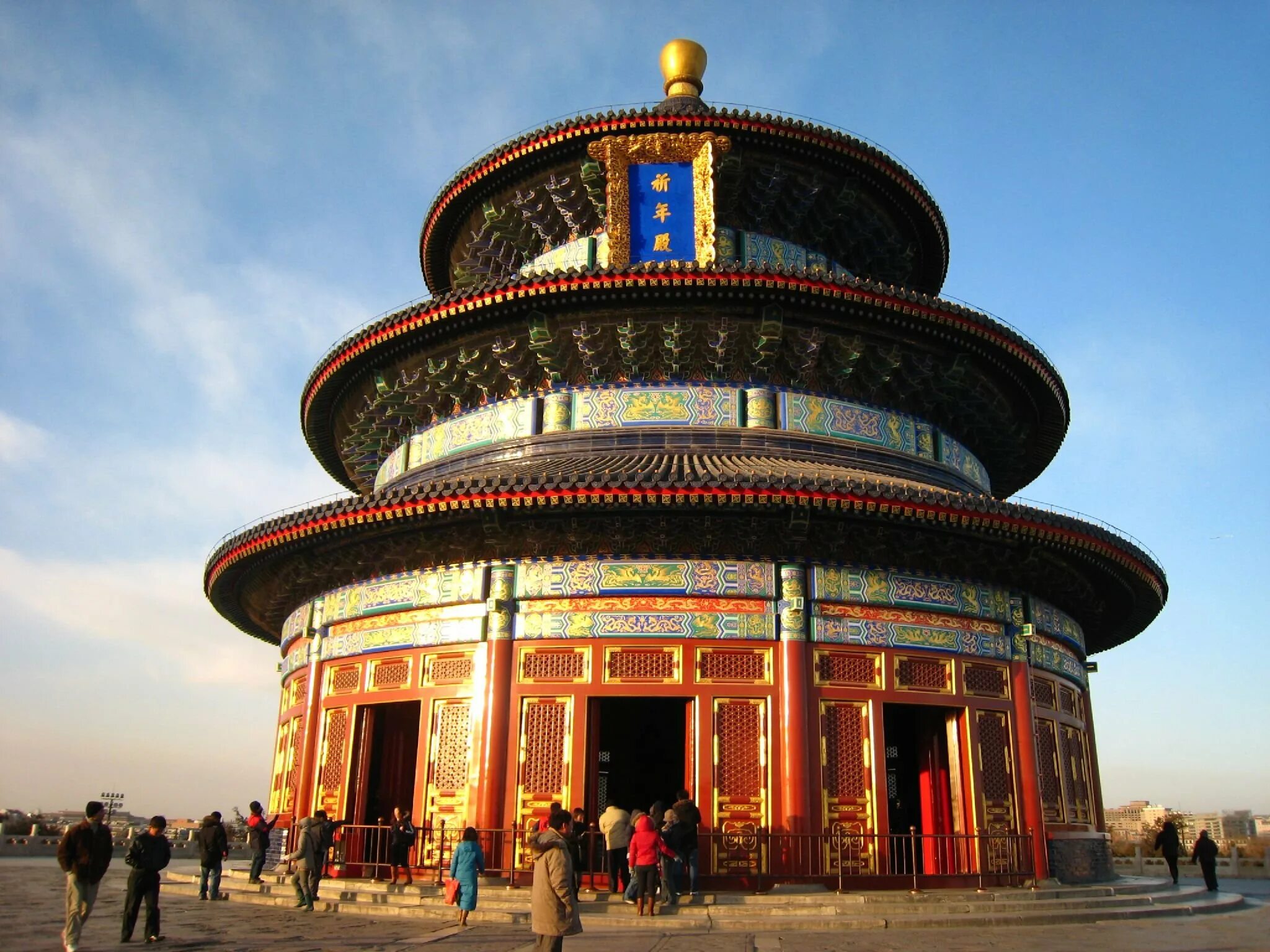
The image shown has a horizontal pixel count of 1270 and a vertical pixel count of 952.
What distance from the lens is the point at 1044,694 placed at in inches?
681

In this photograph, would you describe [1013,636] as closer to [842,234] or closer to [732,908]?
[732,908]

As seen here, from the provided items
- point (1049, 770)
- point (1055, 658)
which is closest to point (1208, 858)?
point (1049, 770)

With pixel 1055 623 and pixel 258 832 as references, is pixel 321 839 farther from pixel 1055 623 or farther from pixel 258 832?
pixel 1055 623

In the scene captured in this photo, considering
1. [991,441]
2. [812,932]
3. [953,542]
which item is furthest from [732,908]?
[991,441]

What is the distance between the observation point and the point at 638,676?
14914 millimetres

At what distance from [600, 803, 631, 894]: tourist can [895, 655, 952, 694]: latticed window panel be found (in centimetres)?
461

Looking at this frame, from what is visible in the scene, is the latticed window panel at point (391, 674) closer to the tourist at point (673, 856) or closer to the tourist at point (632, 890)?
the tourist at point (632, 890)

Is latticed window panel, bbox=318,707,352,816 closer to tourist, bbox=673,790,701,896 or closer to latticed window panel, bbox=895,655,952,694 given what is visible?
tourist, bbox=673,790,701,896

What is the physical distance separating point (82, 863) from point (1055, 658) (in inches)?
573

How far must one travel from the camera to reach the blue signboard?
20.2m

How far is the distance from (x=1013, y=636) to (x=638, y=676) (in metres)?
6.11

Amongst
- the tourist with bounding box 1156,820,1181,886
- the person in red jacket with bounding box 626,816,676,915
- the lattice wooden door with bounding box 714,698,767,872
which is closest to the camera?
the person in red jacket with bounding box 626,816,676,915

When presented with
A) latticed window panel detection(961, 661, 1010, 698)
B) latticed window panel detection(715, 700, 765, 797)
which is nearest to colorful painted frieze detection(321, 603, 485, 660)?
latticed window panel detection(715, 700, 765, 797)

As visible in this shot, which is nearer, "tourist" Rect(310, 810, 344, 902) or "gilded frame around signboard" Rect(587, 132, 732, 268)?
"tourist" Rect(310, 810, 344, 902)
